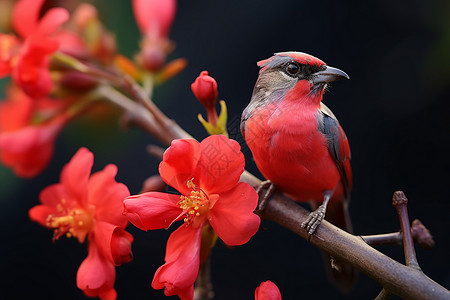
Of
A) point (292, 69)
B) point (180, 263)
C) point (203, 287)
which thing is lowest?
point (203, 287)

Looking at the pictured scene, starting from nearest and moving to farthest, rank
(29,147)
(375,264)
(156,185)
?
1. (375,264)
2. (156,185)
3. (29,147)

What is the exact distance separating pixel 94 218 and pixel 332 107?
22cm

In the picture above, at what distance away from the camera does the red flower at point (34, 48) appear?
0.39 m

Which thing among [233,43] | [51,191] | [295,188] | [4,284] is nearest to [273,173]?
[295,188]

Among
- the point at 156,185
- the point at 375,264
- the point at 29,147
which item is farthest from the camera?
the point at 29,147

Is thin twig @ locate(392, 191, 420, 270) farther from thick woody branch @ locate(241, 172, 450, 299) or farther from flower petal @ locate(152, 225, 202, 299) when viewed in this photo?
flower petal @ locate(152, 225, 202, 299)

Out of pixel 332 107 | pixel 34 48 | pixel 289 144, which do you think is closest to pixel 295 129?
pixel 289 144

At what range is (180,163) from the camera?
A: 0.96ft

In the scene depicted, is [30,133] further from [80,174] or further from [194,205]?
[194,205]

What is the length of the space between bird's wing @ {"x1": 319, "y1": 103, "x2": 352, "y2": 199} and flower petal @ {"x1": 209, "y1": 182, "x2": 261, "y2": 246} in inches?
2.7

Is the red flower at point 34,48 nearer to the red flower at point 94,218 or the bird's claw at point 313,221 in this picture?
the red flower at point 94,218

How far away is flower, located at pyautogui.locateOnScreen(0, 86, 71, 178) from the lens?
0.49 m

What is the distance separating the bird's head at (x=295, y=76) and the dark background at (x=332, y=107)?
11cm

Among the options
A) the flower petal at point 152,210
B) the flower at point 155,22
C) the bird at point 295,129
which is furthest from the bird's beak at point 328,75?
the flower at point 155,22
